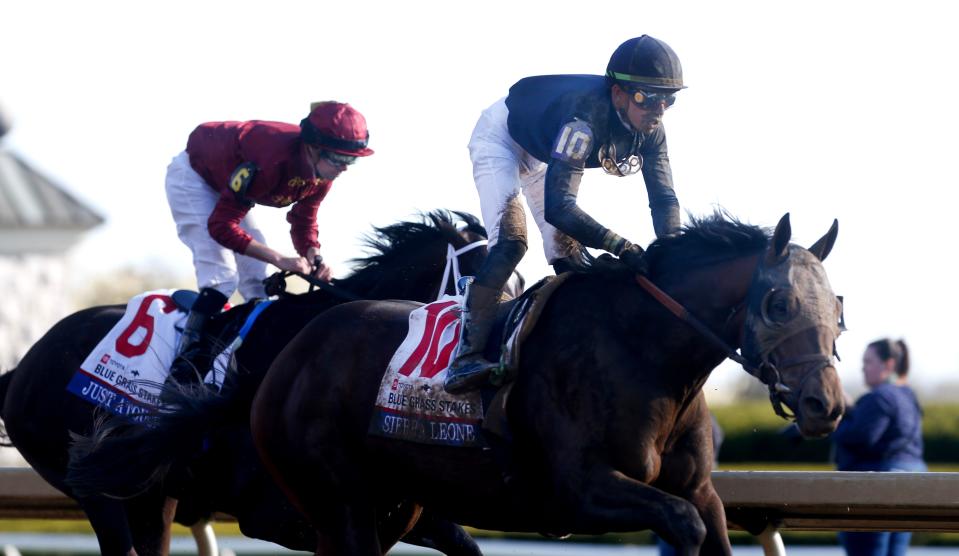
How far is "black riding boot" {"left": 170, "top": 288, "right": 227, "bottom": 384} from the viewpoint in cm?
591

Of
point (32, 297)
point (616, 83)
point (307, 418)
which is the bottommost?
point (32, 297)

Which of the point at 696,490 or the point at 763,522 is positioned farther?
the point at 763,522

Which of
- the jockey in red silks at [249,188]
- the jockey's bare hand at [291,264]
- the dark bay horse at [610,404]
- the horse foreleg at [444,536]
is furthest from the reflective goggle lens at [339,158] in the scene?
the horse foreleg at [444,536]

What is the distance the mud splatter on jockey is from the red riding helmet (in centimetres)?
93

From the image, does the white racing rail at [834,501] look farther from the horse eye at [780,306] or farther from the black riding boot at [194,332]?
the black riding boot at [194,332]

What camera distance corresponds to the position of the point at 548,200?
4.48 m

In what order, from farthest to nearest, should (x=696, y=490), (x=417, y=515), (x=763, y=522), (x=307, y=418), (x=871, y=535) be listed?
1. (x=871, y=535)
2. (x=763, y=522)
3. (x=417, y=515)
4. (x=307, y=418)
5. (x=696, y=490)

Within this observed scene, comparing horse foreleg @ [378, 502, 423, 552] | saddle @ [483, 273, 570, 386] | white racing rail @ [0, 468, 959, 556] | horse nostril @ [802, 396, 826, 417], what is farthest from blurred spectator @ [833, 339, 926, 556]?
horse nostril @ [802, 396, 826, 417]

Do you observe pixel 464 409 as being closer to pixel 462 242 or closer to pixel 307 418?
pixel 307 418

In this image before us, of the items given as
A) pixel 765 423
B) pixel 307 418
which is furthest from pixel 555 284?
pixel 765 423

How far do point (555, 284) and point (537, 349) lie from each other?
22 cm

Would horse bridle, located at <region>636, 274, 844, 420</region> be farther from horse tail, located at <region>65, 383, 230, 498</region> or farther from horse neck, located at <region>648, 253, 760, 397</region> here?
horse tail, located at <region>65, 383, 230, 498</region>

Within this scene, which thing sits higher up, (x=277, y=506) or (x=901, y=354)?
(x=901, y=354)

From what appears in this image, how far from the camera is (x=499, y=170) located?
16.2 feet
